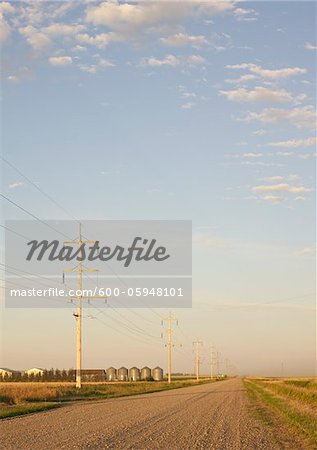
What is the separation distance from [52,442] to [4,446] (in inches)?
57.9

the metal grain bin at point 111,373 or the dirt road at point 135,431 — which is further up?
the dirt road at point 135,431

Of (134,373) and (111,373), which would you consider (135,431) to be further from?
(111,373)

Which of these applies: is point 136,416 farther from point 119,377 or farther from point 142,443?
point 119,377

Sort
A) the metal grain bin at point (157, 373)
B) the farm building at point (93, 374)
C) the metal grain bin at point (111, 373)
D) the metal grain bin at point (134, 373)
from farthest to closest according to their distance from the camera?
1. the metal grain bin at point (111, 373)
2. the metal grain bin at point (134, 373)
3. the metal grain bin at point (157, 373)
4. the farm building at point (93, 374)

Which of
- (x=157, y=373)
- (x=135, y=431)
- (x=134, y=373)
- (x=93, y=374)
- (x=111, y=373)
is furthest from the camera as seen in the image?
(x=111, y=373)

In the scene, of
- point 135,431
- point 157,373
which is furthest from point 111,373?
point 135,431

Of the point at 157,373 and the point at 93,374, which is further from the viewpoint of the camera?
the point at 157,373

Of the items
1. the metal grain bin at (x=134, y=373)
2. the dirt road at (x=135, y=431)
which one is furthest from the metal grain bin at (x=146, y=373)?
the dirt road at (x=135, y=431)

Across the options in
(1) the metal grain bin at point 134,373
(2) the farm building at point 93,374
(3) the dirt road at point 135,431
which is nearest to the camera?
(3) the dirt road at point 135,431

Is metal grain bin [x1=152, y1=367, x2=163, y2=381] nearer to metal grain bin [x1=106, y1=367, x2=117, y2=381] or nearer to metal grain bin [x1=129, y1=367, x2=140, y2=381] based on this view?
metal grain bin [x1=129, y1=367, x2=140, y2=381]

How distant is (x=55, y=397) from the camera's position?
44.3m

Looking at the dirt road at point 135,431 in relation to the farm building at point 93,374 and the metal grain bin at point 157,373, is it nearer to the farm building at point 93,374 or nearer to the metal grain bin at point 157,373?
the farm building at point 93,374

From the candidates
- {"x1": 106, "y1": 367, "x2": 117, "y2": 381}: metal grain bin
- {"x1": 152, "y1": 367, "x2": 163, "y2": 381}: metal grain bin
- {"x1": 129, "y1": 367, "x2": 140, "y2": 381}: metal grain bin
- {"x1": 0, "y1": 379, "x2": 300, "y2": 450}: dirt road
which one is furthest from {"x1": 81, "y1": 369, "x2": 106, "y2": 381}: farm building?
{"x1": 0, "y1": 379, "x2": 300, "y2": 450}: dirt road

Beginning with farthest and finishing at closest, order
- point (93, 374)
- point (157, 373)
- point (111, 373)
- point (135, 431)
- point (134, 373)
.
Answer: point (111, 373) < point (134, 373) < point (157, 373) < point (93, 374) < point (135, 431)
